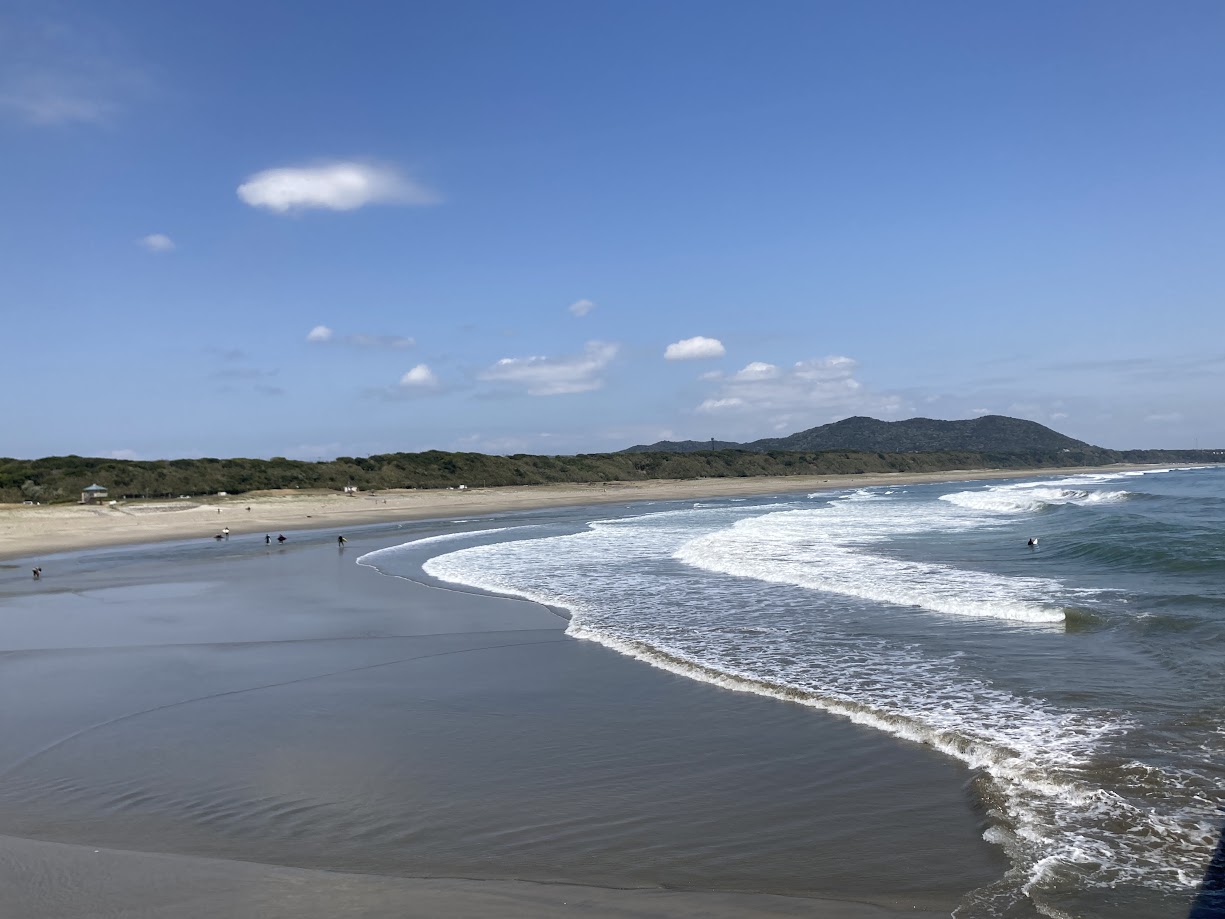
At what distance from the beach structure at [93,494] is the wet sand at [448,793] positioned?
160ft

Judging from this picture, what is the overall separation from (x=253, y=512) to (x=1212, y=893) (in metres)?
50.6

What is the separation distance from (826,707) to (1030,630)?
A: 525cm

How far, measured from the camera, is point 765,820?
6.05m

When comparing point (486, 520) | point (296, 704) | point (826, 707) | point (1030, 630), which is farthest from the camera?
point (486, 520)

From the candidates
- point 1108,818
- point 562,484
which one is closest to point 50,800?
point 1108,818

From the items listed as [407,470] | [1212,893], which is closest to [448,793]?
[1212,893]

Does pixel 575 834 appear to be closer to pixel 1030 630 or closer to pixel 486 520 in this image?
pixel 1030 630

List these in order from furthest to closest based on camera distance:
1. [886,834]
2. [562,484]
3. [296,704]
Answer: [562,484]
[296,704]
[886,834]

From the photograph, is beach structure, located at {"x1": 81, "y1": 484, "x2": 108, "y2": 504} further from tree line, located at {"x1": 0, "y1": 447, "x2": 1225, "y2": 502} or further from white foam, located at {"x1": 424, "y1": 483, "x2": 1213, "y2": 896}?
white foam, located at {"x1": 424, "y1": 483, "x2": 1213, "y2": 896}

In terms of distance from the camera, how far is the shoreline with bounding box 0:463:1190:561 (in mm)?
36812

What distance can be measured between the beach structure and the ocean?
37.4 meters

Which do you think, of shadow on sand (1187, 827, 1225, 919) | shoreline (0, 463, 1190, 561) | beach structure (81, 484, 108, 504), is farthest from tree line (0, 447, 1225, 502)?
shadow on sand (1187, 827, 1225, 919)

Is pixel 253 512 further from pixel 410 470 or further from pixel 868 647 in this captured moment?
pixel 868 647

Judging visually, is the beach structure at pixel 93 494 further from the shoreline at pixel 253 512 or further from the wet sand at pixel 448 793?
the wet sand at pixel 448 793
